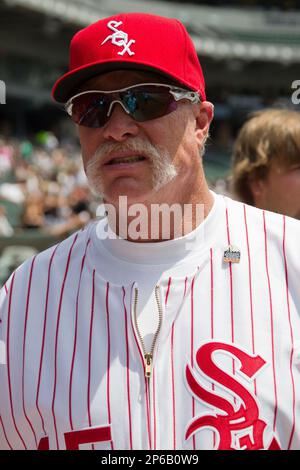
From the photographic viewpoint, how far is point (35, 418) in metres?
1.53

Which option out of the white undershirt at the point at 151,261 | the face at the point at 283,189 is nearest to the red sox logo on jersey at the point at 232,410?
the white undershirt at the point at 151,261

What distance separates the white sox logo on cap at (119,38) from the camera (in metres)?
1.49

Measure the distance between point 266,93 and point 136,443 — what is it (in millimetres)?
29509

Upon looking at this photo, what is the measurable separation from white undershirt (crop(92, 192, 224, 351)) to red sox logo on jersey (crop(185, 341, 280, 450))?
6.7 inches

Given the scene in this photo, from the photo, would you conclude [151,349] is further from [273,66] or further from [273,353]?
[273,66]

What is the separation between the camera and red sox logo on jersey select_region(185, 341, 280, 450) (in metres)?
1.40

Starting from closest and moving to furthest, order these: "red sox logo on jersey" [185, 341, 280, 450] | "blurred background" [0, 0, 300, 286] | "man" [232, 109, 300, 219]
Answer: "red sox logo on jersey" [185, 341, 280, 450], "man" [232, 109, 300, 219], "blurred background" [0, 0, 300, 286]

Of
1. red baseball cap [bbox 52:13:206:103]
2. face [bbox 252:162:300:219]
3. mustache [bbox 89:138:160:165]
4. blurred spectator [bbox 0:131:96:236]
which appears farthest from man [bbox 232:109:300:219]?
blurred spectator [bbox 0:131:96:236]

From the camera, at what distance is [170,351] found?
1.47m

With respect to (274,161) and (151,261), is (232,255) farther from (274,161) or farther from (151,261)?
(274,161)

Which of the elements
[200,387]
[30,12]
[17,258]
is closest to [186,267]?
[200,387]

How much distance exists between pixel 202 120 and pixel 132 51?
0.28 metres

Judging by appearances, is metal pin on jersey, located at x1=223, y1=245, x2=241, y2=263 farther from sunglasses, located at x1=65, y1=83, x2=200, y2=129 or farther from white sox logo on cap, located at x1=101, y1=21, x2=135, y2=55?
white sox logo on cap, located at x1=101, y1=21, x2=135, y2=55

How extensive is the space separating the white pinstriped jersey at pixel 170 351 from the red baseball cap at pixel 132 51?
0.35 meters
